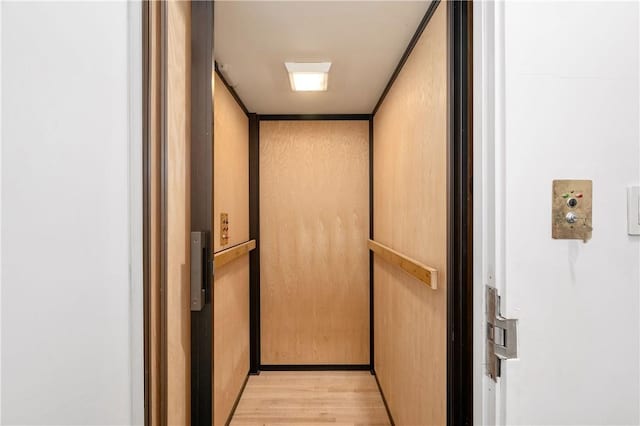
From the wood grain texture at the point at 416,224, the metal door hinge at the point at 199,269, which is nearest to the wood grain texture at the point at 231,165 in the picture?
the metal door hinge at the point at 199,269

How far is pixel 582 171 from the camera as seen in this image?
0.74 m

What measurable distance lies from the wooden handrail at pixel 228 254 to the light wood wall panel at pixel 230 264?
0.06m

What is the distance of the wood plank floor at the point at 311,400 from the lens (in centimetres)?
251

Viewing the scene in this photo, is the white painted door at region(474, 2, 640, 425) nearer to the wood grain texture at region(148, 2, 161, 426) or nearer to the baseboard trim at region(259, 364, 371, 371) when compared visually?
the wood grain texture at region(148, 2, 161, 426)

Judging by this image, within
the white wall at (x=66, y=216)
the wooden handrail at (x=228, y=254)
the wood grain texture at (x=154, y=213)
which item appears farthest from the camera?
the wooden handrail at (x=228, y=254)

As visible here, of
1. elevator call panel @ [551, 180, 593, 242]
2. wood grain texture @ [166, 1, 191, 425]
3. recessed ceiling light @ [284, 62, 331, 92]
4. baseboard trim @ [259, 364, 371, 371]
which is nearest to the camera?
elevator call panel @ [551, 180, 593, 242]

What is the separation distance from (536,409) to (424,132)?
48.3 inches

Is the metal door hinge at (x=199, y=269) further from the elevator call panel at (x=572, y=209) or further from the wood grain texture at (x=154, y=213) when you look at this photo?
the elevator call panel at (x=572, y=209)

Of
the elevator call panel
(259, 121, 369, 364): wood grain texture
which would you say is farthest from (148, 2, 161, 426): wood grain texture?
(259, 121, 369, 364): wood grain texture

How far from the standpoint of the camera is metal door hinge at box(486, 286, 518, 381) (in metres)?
0.74

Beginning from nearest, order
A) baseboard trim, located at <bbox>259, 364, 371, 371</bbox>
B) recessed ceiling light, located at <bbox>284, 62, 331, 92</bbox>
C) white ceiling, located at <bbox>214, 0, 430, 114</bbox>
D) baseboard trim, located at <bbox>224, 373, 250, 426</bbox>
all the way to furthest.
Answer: white ceiling, located at <bbox>214, 0, 430, 114</bbox> → recessed ceiling light, located at <bbox>284, 62, 331, 92</bbox> → baseboard trim, located at <bbox>224, 373, 250, 426</bbox> → baseboard trim, located at <bbox>259, 364, 371, 371</bbox>

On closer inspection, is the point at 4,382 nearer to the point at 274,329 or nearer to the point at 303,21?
the point at 303,21

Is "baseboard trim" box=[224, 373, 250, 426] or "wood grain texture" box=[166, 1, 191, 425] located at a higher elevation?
"wood grain texture" box=[166, 1, 191, 425]

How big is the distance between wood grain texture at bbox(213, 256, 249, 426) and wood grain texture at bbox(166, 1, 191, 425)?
0.87 meters
